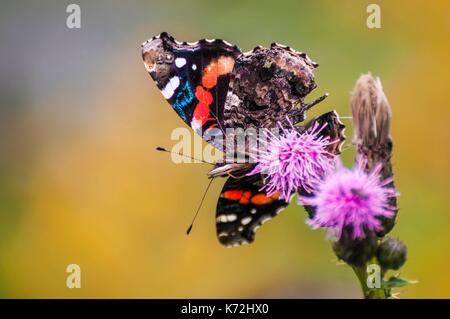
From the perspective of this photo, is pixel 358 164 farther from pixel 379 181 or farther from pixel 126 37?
pixel 126 37

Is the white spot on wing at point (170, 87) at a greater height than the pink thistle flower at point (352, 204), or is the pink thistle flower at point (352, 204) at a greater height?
the white spot on wing at point (170, 87)

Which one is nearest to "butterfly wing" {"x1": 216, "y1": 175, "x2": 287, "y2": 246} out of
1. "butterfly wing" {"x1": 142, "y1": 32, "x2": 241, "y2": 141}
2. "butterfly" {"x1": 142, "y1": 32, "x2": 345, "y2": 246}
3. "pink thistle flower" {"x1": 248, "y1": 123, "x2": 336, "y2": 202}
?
"butterfly" {"x1": 142, "y1": 32, "x2": 345, "y2": 246}

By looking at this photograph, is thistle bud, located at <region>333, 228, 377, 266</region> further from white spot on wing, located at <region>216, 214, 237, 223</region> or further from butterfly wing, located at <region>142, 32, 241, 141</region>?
butterfly wing, located at <region>142, 32, 241, 141</region>

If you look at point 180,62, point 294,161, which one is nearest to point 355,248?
point 294,161

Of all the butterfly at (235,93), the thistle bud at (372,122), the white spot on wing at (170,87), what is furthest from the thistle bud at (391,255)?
the white spot on wing at (170,87)

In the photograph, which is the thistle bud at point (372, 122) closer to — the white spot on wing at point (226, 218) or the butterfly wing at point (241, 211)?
the butterfly wing at point (241, 211)

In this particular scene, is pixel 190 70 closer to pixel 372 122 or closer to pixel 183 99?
pixel 183 99
